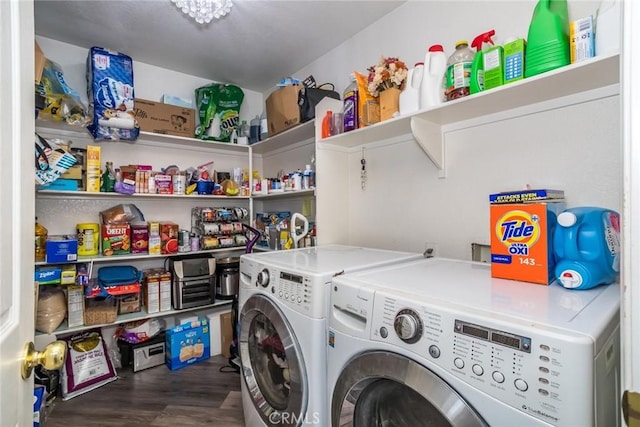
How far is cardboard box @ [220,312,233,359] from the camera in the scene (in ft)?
8.64

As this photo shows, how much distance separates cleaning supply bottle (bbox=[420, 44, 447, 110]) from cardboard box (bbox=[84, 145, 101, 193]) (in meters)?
2.20

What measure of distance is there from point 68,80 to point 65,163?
766mm

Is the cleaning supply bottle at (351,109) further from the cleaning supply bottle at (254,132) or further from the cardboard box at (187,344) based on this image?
the cardboard box at (187,344)

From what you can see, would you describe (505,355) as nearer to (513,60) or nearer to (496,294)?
(496,294)

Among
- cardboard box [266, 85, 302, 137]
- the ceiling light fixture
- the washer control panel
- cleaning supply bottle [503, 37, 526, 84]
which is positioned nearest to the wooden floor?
the washer control panel

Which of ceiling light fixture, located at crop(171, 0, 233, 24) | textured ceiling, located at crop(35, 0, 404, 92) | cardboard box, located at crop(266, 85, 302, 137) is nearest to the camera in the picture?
ceiling light fixture, located at crop(171, 0, 233, 24)

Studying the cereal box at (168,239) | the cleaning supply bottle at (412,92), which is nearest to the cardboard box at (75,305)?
the cereal box at (168,239)

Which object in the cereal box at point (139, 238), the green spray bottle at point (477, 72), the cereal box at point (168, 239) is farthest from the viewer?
the cereal box at point (168, 239)

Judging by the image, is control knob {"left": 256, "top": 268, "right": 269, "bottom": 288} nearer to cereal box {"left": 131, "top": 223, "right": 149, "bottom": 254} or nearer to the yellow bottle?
cereal box {"left": 131, "top": 223, "right": 149, "bottom": 254}

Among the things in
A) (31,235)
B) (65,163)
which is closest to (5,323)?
(31,235)

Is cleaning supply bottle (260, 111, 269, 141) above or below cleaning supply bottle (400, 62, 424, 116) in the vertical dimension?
above

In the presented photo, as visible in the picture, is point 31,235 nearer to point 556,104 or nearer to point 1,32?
point 1,32

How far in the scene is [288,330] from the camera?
3.96 feet

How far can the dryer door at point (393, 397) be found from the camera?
700 mm
